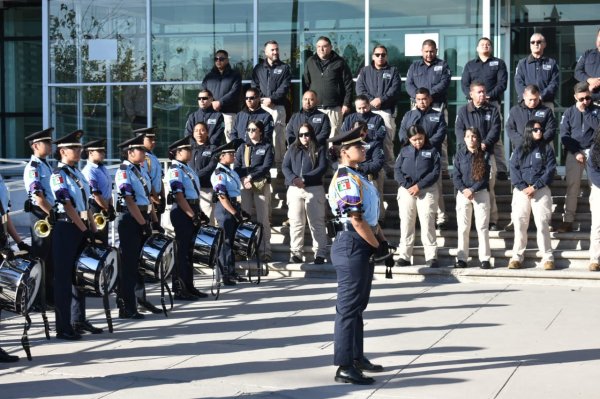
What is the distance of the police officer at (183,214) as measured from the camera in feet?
41.0

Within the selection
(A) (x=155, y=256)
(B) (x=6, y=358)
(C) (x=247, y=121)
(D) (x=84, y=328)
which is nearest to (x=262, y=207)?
→ (C) (x=247, y=121)

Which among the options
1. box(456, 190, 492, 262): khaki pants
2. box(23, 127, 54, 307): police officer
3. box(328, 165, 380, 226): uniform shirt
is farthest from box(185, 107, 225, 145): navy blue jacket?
box(328, 165, 380, 226): uniform shirt

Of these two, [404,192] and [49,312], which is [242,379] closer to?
[49,312]

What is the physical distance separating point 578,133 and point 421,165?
7.37 feet

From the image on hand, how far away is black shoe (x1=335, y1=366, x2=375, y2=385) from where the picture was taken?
8.10 m

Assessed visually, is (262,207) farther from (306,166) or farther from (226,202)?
(226,202)

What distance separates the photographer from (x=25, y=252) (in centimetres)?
946

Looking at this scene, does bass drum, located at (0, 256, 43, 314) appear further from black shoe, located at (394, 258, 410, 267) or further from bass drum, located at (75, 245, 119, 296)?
black shoe, located at (394, 258, 410, 267)

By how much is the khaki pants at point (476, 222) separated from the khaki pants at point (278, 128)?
11.6ft

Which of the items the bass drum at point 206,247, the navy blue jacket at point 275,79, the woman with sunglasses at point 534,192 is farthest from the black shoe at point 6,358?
the navy blue jacket at point 275,79

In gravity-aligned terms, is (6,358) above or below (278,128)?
below

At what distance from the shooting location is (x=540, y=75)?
1507 cm

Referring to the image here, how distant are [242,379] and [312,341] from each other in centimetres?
171

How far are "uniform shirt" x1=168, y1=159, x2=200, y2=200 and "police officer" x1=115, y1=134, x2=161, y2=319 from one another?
2.93 feet
